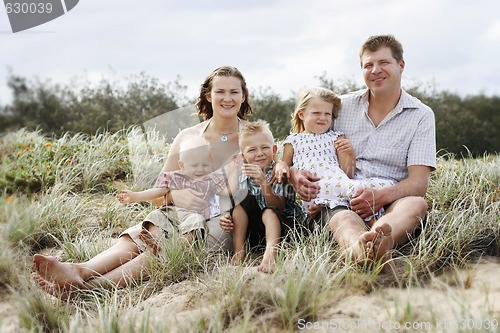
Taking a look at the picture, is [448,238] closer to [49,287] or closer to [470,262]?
[470,262]

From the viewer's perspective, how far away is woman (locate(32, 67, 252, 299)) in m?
3.61

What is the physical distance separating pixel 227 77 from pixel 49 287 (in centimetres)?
194

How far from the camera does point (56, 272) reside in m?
3.58

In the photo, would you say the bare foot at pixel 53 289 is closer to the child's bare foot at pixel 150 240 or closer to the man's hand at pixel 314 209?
the child's bare foot at pixel 150 240

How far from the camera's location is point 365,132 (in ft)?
14.0

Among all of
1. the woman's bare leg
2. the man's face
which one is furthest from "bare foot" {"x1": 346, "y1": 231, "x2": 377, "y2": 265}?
the man's face

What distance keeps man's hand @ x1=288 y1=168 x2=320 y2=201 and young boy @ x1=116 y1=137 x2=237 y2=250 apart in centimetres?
44

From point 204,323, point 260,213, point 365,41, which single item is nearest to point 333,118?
point 365,41

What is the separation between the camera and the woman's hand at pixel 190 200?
13.4ft

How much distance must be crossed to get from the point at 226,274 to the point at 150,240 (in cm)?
88

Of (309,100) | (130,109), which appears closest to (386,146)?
(309,100)

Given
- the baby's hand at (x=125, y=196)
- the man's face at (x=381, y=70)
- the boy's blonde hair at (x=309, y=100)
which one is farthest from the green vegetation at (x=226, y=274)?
the man's face at (x=381, y=70)

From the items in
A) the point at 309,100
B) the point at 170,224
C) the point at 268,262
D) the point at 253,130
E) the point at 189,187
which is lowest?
the point at 268,262

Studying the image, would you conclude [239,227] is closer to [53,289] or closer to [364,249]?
[364,249]
